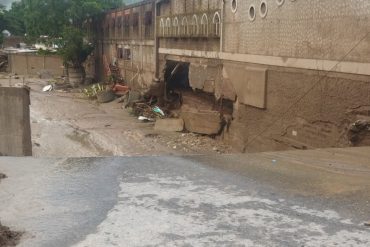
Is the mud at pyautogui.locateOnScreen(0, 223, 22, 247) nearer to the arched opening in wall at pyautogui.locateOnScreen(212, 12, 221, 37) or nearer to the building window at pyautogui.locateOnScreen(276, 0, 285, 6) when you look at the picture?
the building window at pyautogui.locateOnScreen(276, 0, 285, 6)

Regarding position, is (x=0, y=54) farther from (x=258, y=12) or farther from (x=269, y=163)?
(x=269, y=163)

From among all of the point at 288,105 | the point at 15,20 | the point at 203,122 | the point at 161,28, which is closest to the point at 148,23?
the point at 161,28

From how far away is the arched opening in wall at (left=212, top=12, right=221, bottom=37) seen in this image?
13309mm

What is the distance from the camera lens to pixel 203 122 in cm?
→ 1403

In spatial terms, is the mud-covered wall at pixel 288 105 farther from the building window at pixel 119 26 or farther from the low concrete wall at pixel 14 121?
the building window at pixel 119 26

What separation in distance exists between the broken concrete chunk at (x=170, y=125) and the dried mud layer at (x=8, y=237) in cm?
1194

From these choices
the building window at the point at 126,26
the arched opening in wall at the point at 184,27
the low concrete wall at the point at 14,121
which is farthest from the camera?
the building window at the point at 126,26

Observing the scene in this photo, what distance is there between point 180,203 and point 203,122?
10.3 meters

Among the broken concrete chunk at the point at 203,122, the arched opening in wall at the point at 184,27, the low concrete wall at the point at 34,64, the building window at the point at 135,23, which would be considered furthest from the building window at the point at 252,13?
the low concrete wall at the point at 34,64

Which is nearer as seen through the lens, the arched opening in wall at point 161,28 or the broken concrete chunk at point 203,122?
the broken concrete chunk at point 203,122

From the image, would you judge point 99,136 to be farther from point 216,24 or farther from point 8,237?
point 8,237

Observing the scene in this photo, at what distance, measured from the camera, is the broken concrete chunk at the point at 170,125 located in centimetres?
1518

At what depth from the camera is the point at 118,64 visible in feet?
86.0

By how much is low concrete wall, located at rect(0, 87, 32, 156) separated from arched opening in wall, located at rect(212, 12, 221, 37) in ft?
18.3
